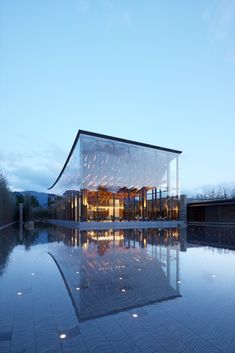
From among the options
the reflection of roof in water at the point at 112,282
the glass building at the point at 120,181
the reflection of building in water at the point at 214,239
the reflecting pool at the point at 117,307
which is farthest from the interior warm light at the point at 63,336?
the glass building at the point at 120,181

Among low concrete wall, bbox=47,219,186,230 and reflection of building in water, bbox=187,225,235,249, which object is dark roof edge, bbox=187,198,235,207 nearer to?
low concrete wall, bbox=47,219,186,230

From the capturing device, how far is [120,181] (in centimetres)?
2542

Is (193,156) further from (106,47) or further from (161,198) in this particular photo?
(106,47)

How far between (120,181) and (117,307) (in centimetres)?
2177

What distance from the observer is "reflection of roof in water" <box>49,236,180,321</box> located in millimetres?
3814

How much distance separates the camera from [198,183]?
4862 inches

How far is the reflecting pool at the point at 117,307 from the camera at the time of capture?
267cm

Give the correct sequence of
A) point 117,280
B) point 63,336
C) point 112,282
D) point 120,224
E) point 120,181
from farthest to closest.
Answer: point 120,181 → point 120,224 → point 117,280 → point 112,282 → point 63,336

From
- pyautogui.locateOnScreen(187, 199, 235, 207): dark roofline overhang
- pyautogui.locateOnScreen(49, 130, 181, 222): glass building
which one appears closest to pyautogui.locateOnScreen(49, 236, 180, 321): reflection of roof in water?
pyautogui.locateOnScreen(49, 130, 181, 222): glass building

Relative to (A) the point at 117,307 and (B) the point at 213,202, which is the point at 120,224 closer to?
(B) the point at 213,202

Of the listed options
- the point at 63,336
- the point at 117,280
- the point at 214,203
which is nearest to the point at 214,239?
the point at 117,280

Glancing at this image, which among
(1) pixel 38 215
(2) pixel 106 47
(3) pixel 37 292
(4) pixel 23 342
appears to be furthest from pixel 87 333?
(1) pixel 38 215

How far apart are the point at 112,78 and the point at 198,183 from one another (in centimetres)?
10192

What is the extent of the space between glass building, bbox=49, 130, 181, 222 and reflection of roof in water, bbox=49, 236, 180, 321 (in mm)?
15787
